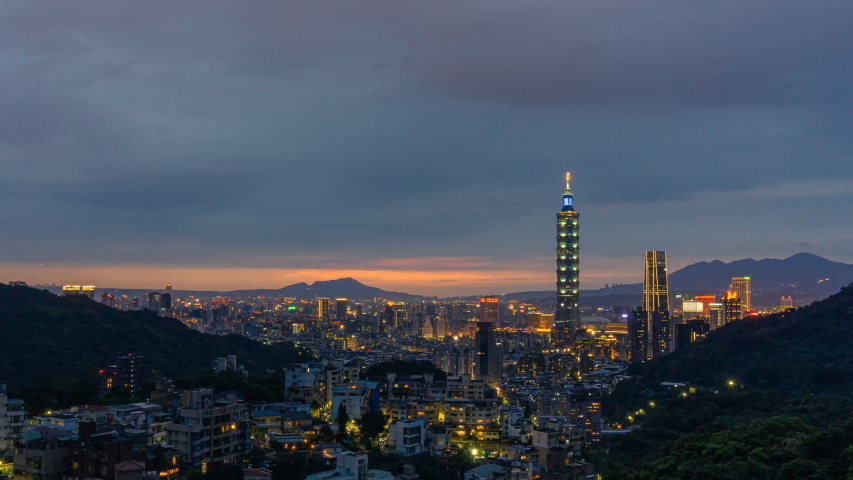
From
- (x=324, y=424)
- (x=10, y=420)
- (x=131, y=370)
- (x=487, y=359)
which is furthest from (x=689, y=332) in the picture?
(x=10, y=420)

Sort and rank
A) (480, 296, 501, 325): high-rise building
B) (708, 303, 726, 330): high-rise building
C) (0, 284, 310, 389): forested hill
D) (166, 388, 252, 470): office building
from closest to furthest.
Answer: (166, 388, 252, 470): office building < (0, 284, 310, 389): forested hill < (708, 303, 726, 330): high-rise building < (480, 296, 501, 325): high-rise building

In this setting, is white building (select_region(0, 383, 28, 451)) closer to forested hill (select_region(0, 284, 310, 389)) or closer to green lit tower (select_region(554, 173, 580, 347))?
forested hill (select_region(0, 284, 310, 389))

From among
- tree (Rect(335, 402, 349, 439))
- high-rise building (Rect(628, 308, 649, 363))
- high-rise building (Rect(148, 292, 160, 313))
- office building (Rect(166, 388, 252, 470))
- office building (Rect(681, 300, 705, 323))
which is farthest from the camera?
office building (Rect(681, 300, 705, 323))

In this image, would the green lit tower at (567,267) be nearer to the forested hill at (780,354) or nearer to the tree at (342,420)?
the forested hill at (780,354)

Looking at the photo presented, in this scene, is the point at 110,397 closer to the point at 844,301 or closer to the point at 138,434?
the point at 138,434

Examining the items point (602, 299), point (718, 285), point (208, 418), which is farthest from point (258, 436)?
point (718, 285)

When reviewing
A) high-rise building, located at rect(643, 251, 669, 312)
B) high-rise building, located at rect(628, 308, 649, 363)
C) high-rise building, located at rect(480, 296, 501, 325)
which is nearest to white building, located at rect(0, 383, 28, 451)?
high-rise building, located at rect(628, 308, 649, 363)

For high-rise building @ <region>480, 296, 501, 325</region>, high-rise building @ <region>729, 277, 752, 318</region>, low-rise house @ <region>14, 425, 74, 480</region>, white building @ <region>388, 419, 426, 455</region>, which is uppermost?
high-rise building @ <region>729, 277, 752, 318</region>

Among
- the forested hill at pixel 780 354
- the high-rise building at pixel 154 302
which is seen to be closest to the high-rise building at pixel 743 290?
the forested hill at pixel 780 354
